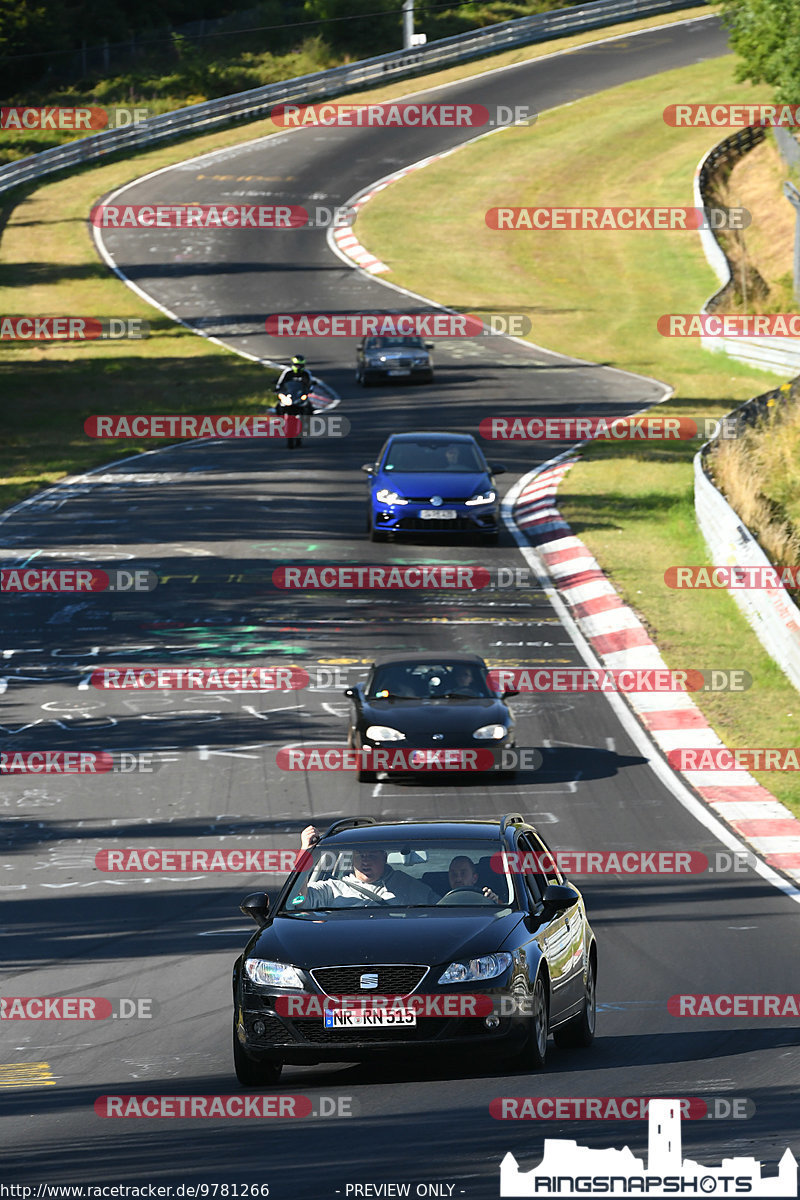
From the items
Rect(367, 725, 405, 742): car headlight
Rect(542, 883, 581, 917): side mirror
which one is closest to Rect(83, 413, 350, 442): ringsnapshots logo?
Rect(367, 725, 405, 742): car headlight

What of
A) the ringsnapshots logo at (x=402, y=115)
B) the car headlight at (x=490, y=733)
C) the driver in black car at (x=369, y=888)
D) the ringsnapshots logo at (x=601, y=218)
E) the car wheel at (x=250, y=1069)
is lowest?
the car headlight at (x=490, y=733)

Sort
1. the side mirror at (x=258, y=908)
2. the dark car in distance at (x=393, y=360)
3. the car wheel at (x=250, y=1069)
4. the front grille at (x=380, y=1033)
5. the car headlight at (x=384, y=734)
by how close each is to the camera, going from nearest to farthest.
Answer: the front grille at (x=380, y=1033)
the car wheel at (x=250, y=1069)
the side mirror at (x=258, y=908)
the car headlight at (x=384, y=734)
the dark car in distance at (x=393, y=360)

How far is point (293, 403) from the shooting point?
35562mm

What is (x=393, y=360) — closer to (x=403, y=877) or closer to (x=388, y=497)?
(x=388, y=497)

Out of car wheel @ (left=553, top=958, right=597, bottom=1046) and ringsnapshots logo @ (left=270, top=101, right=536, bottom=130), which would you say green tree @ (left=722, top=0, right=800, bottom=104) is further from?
car wheel @ (left=553, top=958, right=597, bottom=1046)

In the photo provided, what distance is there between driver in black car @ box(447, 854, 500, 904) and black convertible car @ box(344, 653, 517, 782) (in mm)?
7616

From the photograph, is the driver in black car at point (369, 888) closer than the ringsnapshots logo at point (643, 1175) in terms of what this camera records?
No

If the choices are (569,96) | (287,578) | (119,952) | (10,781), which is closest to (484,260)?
(569,96)

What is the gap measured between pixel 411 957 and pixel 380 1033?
0.39m

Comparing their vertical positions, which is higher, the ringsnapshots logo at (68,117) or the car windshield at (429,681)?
the ringsnapshots logo at (68,117)

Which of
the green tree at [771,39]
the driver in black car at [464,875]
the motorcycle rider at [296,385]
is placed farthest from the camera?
the green tree at [771,39]

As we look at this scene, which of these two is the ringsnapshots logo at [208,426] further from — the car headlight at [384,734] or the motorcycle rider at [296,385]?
the car headlight at [384,734]

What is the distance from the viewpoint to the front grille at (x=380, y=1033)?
868 cm

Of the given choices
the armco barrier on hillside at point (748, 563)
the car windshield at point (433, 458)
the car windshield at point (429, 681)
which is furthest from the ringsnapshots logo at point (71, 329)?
the car windshield at point (429, 681)
